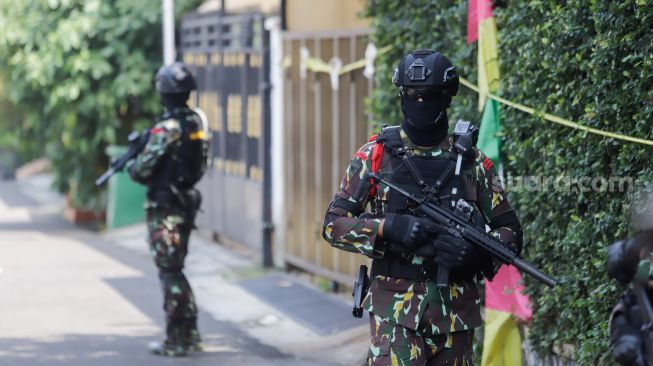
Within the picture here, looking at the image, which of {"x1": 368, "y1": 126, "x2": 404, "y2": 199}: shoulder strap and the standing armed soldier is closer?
the standing armed soldier

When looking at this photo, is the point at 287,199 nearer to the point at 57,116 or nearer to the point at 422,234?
the point at 57,116

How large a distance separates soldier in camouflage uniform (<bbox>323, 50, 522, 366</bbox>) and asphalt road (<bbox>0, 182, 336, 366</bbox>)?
3308mm

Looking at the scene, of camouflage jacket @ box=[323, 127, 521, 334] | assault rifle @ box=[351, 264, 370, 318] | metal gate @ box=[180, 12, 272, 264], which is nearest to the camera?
camouflage jacket @ box=[323, 127, 521, 334]

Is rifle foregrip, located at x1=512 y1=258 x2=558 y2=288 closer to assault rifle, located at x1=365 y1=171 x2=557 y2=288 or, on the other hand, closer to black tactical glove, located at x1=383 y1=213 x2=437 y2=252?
assault rifle, located at x1=365 y1=171 x2=557 y2=288

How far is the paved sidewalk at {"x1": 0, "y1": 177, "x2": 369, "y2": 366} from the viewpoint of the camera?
800cm

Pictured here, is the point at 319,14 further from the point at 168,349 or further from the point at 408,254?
the point at 408,254

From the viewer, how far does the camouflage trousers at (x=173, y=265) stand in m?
7.96

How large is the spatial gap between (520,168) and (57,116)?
1043cm

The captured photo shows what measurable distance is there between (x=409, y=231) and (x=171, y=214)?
3.85m

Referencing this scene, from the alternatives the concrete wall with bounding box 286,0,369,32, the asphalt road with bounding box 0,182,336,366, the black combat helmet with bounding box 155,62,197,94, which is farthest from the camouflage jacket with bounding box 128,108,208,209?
the concrete wall with bounding box 286,0,369,32

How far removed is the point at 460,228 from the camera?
4.41m

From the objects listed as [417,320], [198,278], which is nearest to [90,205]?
[198,278]

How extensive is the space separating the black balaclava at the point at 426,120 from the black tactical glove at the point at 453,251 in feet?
1.54

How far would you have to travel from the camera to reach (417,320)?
178 inches
